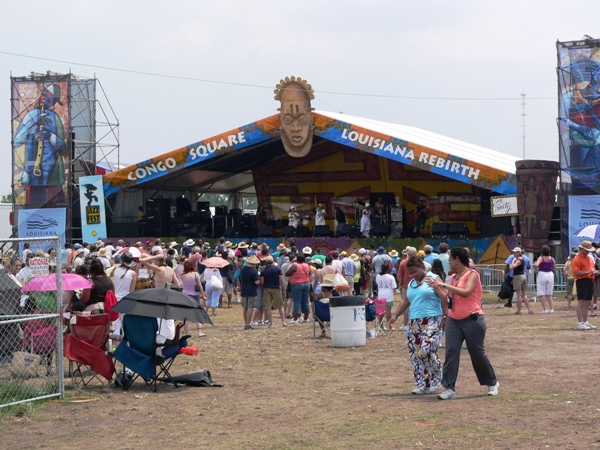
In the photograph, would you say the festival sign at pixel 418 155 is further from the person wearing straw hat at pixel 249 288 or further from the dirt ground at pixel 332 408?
the dirt ground at pixel 332 408

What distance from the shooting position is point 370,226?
1366 inches

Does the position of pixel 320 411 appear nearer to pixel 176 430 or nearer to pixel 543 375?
pixel 176 430

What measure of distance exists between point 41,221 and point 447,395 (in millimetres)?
27827

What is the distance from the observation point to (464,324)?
10.1m

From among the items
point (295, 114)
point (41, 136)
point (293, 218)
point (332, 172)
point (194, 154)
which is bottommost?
point (293, 218)

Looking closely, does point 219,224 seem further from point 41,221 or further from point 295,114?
point 295,114

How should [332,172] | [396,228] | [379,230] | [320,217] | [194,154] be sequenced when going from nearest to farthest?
[379,230]
[194,154]
[396,228]
[320,217]
[332,172]

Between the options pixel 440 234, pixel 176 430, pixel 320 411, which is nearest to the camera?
pixel 176 430

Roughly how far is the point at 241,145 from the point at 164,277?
18376 mm

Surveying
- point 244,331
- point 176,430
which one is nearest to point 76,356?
point 176,430

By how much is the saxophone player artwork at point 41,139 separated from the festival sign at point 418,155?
953 centimetres

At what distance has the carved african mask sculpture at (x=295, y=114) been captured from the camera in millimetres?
32406

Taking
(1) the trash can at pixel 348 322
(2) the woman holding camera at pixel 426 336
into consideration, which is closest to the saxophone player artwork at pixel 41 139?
(1) the trash can at pixel 348 322

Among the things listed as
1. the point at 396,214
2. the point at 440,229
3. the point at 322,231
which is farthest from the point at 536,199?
the point at 396,214
